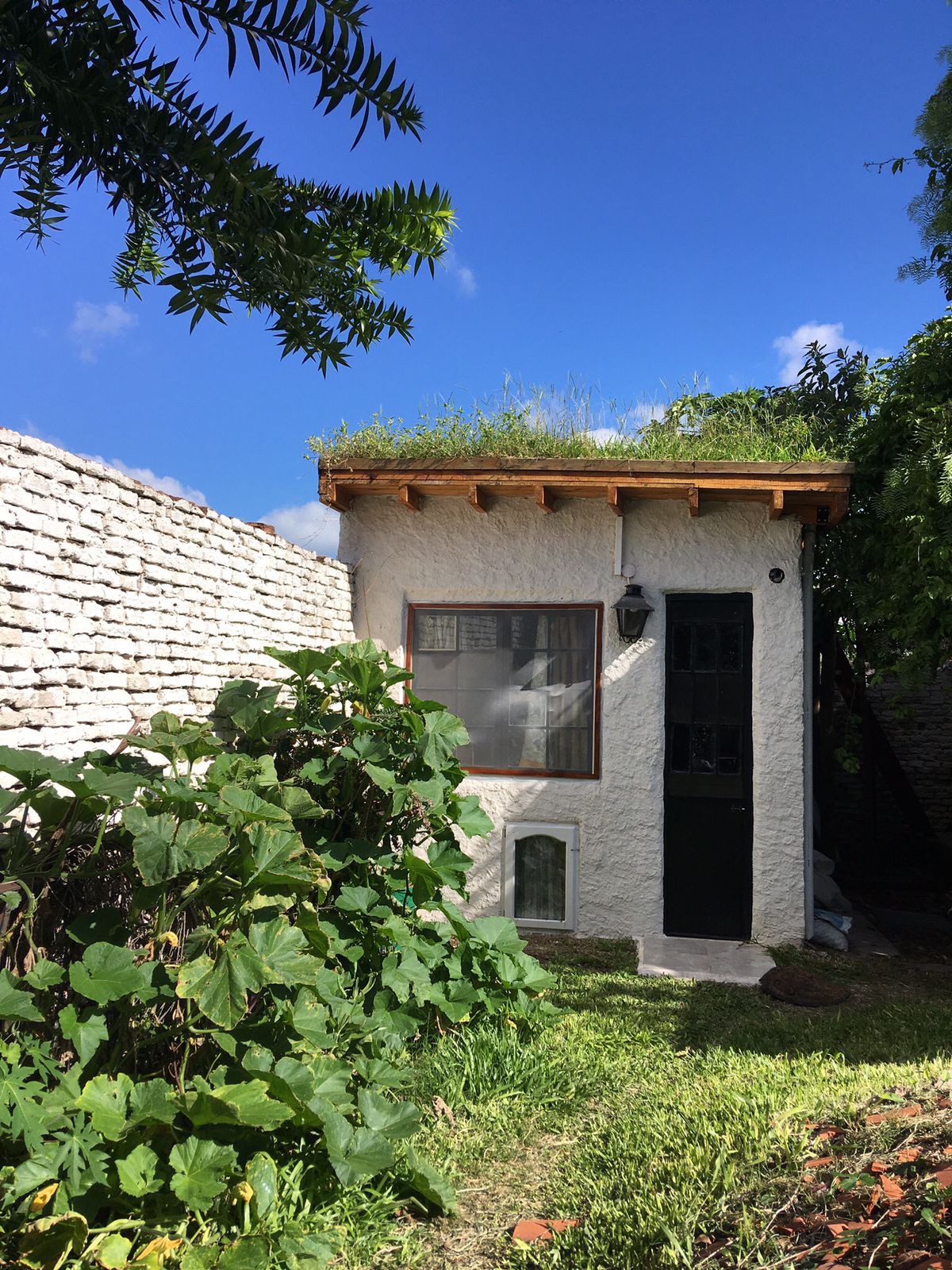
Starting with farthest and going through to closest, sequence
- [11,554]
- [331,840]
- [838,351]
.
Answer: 1. [838,351]
2. [331,840]
3. [11,554]

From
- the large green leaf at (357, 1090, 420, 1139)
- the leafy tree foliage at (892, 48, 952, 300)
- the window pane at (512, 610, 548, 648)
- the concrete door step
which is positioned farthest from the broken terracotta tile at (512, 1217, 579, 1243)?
the leafy tree foliage at (892, 48, 952, 300)

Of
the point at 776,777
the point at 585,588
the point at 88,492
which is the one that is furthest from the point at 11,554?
the point at 776,777

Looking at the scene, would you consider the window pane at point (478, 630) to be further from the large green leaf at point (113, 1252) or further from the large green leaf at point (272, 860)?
the large green leaf at point (113, 1252)

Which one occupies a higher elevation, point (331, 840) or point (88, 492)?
point (88, 492)

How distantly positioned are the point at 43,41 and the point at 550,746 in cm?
537

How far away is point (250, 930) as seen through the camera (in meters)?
2.82

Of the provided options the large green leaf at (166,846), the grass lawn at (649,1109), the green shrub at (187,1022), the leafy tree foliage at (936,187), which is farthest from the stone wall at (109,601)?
the leafy tree foliage at (936,187)

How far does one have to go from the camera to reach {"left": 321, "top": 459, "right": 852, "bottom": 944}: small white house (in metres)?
6.54

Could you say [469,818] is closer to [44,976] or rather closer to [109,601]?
[109,601]

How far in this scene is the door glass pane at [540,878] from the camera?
678cm

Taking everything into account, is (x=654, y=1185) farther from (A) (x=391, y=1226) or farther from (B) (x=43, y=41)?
(B) (x=43, y=41)

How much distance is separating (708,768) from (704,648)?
967mm

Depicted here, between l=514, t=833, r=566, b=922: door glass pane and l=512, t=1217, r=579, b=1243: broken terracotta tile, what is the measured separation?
4.01 metres

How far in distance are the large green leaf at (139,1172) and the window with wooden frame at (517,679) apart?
179 inches
